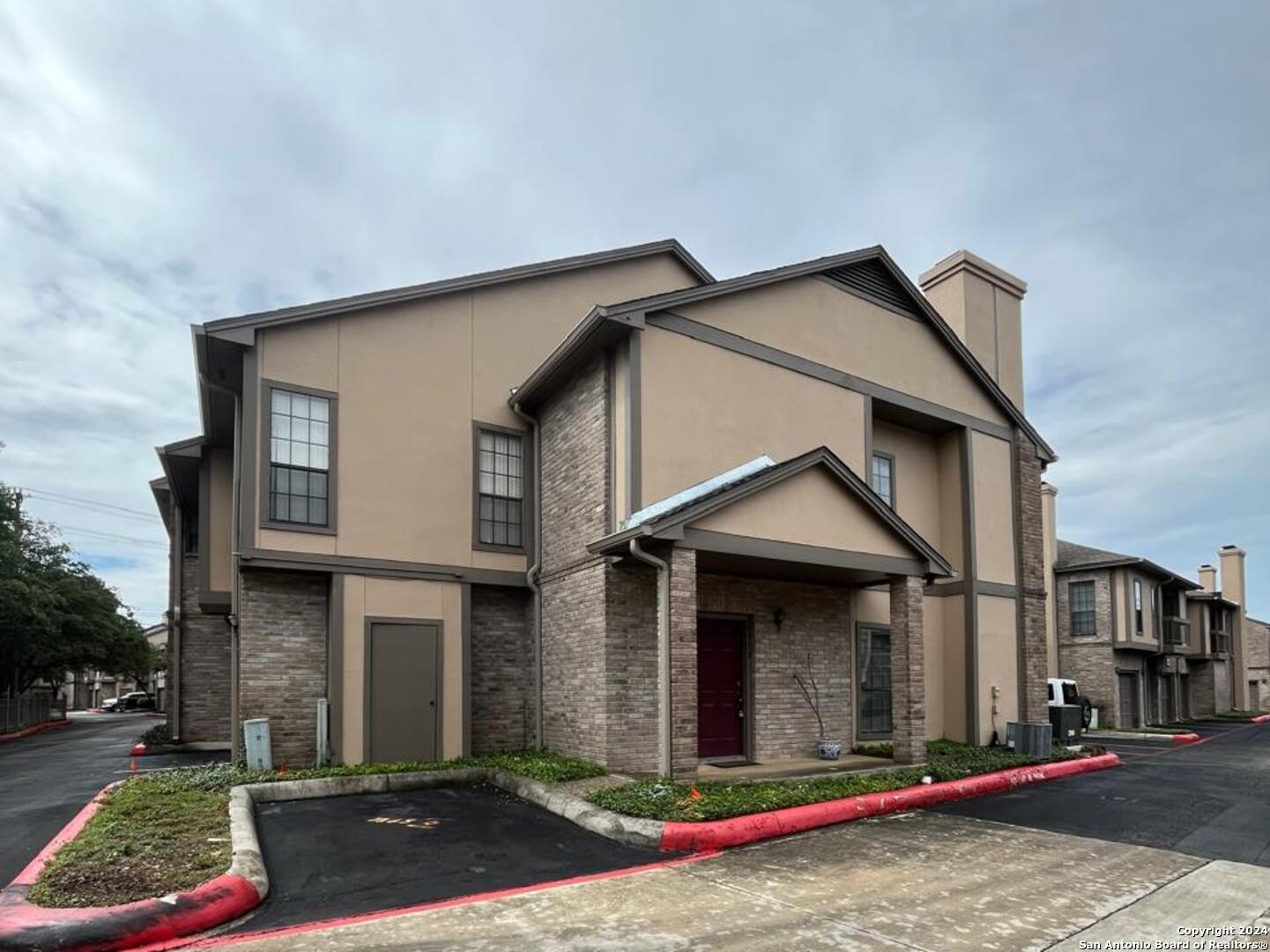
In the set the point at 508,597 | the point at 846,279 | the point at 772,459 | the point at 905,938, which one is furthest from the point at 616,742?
the point at 846,279

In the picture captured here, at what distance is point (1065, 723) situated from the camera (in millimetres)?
18203

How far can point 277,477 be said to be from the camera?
12.8 m

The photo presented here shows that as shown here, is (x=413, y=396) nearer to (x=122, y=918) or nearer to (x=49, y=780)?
(x=49, y=780)

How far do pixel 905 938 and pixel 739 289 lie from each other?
9.82m

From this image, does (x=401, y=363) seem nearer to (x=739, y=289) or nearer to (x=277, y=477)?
(x=277, y=477)

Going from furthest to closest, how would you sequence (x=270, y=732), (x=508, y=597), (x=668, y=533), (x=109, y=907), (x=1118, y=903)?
(x=508, y=597), (x=270, y=732), (x=668, y=533), (x=1118, y=903), (x=109, y=907)

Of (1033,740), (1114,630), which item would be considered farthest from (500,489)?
(1114,630)

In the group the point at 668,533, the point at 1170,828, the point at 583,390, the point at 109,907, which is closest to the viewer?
the point at 109,907

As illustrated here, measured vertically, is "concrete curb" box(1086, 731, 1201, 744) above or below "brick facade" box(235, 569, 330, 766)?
below

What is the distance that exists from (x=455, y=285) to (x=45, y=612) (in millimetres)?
26550

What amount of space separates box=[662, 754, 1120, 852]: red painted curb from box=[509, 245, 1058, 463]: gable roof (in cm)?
660

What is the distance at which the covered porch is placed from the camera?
416 inches

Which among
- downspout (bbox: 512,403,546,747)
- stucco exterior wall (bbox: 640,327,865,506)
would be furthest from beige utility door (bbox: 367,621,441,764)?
stucco exterior wall (bbox: 640,327,865,506)

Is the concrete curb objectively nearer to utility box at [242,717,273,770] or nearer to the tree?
utility box at [242,717,273,770]
